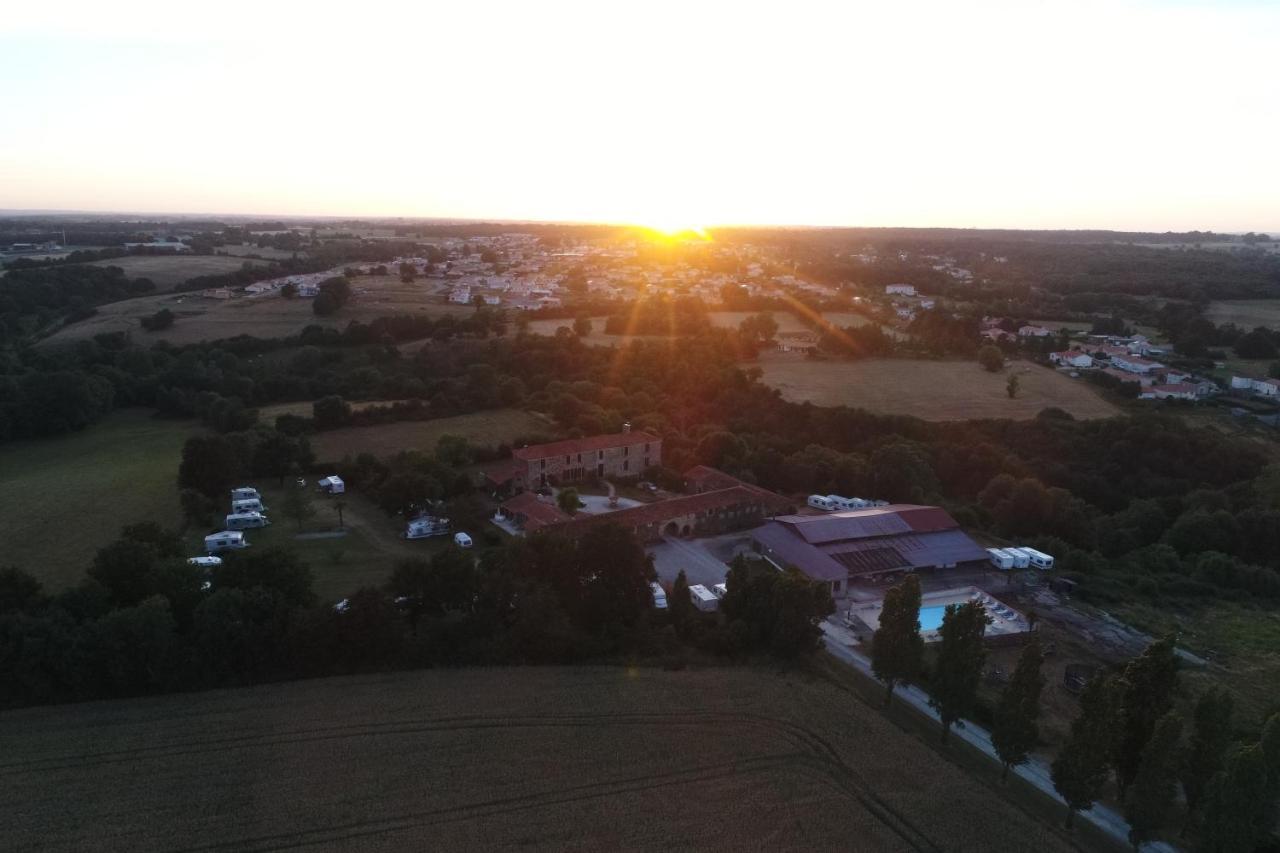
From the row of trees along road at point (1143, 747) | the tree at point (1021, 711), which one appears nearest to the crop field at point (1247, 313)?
the row of trees along road at point (1143, 747)

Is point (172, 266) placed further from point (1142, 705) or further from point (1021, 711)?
point (1142, 705)

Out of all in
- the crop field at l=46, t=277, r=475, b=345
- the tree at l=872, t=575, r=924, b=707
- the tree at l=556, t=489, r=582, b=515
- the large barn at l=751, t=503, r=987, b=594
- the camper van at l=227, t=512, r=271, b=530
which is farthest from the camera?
the crop field at l=46, t=277, r=475, b=345

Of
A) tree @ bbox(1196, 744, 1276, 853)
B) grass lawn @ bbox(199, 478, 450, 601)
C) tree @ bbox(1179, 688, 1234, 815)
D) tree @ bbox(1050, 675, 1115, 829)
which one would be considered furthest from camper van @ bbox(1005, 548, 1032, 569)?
grass lawn @ bbox(199, 478, 450, 601)

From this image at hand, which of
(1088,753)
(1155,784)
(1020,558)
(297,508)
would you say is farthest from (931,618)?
(297,508)

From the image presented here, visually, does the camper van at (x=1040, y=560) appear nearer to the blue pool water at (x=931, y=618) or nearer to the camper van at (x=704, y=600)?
the blue pool water at (x=931, y=618)

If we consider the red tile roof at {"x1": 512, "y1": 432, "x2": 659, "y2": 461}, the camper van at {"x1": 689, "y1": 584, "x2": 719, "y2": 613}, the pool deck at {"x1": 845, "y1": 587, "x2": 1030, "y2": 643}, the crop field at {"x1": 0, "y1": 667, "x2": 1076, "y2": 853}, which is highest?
the red tile roof at {"x1": 512, "y1": 432, "x2": 659, "y2": 461}

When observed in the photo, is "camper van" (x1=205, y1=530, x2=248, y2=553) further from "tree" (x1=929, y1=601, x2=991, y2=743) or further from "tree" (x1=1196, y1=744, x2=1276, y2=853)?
"tree" (x1=1196, y1=744, x2=1276, y2=853)

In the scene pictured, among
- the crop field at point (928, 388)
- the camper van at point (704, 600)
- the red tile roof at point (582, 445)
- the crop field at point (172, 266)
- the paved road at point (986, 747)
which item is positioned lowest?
the paved road at point (986, 747)
